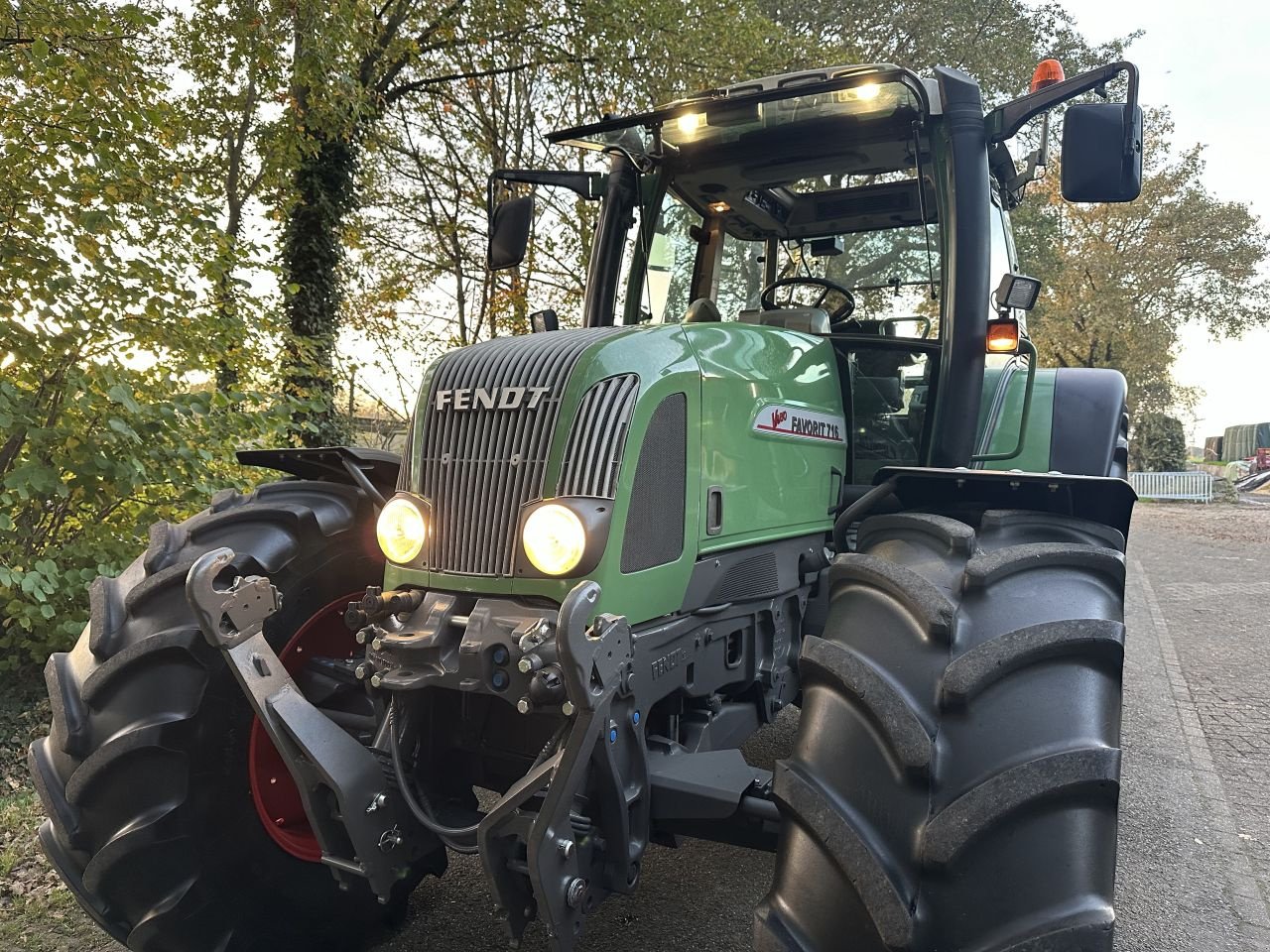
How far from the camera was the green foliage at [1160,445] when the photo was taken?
2717 cm

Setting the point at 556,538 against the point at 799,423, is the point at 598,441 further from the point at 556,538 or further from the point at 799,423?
the point at 799,423

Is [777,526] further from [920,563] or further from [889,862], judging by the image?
[889,862]

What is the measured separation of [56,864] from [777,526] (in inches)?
86.0

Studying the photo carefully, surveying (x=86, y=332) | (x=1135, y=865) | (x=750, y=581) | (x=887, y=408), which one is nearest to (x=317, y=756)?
(x=750, y=581)

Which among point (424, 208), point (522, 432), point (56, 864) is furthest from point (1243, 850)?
point (424, 208)

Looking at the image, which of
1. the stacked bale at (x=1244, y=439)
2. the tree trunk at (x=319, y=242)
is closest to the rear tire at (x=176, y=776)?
the tree trunk at (x=319, y=242)

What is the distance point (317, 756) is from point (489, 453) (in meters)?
0.80

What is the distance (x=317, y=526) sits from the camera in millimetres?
2727

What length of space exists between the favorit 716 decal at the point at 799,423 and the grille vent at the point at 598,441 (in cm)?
61

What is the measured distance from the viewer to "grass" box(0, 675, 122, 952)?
2811 millimetres

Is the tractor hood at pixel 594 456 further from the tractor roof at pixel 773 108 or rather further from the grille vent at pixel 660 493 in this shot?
the tractor roof at pixel 773 108

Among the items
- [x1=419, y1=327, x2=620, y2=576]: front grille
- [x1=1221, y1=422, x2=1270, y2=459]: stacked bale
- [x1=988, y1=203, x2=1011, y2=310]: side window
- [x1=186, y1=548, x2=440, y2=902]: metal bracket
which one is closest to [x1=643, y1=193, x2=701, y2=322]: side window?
[x1=988, y1=203, x2=1011, y2=310]: side window

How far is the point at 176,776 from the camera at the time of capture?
2367 millimetres

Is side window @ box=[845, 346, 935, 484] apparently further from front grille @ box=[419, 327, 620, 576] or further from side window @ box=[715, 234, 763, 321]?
front grille @ box=[419, 327, 620, 576]
